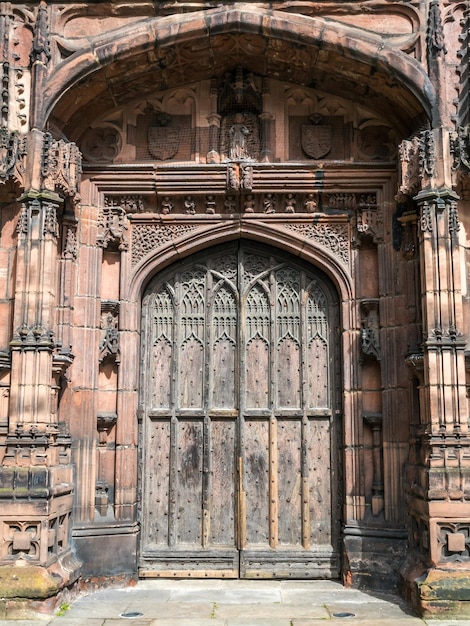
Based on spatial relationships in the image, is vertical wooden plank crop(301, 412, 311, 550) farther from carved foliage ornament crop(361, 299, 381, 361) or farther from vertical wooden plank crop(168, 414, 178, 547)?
vertical wooden plank crop(168, 414, 178, 547)

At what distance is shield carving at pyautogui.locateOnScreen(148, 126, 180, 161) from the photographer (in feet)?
30.7

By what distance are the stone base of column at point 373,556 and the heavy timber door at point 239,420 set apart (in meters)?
0.35

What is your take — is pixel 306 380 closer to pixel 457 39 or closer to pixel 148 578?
pixel 148 578

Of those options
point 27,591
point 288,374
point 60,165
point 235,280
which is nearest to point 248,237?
point 235,280

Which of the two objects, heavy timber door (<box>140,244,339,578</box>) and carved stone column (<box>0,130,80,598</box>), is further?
heavy timber door (<box>140,244,339,578</box>)

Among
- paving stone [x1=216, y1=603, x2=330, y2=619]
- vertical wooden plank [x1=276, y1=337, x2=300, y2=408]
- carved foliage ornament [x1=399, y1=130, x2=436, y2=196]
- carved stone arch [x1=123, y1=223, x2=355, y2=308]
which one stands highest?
carved foliage ornament [x1=399, y1=130, x2=436, y2=196]

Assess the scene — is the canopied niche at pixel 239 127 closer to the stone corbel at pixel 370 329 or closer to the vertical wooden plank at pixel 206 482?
the stone corbel at pixel 370 329

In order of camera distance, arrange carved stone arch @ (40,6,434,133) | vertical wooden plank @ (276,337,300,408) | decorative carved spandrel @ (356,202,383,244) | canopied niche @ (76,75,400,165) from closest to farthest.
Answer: carved stone arch @ (40,6,434,133)
decorative carved spandrel @ (356,202,383,244)
vertical wooden plank @ (276,337,300,408)
canopied niche @ (76,75,400,165)

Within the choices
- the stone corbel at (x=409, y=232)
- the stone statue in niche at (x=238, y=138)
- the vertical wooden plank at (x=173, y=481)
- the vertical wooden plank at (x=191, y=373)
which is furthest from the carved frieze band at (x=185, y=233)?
the vertical wooden plank at (x=173, y=481)

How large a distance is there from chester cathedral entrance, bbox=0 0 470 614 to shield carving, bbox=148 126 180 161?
0.09 ft

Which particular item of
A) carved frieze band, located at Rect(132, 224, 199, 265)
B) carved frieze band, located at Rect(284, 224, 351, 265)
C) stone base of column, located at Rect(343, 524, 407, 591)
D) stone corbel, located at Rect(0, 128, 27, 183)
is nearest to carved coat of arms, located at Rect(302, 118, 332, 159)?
carved frieze band, located at Rect(284, 224, 351, 265)

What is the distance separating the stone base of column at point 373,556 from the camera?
8.38m

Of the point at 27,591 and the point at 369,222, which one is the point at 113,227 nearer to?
the point at 369,222

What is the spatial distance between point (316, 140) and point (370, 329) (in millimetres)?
2363
